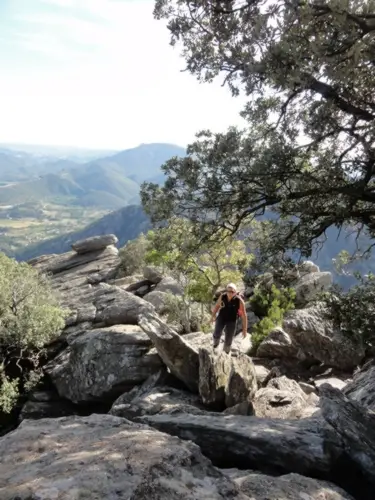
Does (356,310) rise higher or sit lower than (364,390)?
higher

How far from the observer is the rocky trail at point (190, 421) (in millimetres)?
7094

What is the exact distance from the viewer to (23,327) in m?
29.8

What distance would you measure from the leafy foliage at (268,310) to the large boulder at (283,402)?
5733 mm

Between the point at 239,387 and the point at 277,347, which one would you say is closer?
the point at 239,387

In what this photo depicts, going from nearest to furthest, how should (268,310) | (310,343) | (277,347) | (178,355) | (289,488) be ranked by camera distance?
1. (289,488)
2. (178,355)
3. (310,343)
4. (277,347)
5. (268,310)

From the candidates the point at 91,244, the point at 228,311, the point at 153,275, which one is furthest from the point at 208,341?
the point at 91,244

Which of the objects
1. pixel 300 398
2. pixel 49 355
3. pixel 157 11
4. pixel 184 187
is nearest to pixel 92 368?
pixel 49 355

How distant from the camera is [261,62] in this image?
39.8ft

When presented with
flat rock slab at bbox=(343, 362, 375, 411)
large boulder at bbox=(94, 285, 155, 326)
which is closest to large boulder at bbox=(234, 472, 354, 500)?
flat rock slab at bbox=(343, 362, 375, 411)

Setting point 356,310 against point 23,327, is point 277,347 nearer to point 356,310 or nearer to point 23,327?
point 356,310

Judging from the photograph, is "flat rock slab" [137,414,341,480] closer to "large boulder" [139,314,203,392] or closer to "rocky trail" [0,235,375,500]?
"rocky trail" [0,235,375,500]

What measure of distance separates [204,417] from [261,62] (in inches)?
402

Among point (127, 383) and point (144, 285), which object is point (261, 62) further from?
point (144, 285)

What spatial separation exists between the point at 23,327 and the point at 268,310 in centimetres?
1740
